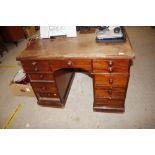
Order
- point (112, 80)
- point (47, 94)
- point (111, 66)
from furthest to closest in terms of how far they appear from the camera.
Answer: point (47, 94) < point (112, 80) < point (111, 66)

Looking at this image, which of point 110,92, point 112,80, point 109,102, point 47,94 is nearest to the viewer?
point 112,80

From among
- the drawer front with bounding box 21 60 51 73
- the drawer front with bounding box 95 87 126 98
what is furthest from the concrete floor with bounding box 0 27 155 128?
the drawer front with bounding box 21 60 51 73

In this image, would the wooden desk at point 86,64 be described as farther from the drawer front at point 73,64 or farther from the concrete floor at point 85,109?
the concrete floor at point 85,109

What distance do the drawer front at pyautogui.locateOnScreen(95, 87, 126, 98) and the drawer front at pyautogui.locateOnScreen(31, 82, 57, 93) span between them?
1.80 ft

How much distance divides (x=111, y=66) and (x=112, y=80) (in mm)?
198

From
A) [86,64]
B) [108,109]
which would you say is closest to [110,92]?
[108,109]

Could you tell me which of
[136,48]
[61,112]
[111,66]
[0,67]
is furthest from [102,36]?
[0,67]

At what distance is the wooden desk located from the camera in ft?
4.84

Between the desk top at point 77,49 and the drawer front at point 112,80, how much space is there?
0.83 feet

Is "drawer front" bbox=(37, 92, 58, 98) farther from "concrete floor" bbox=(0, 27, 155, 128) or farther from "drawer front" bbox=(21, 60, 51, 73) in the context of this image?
"drawer front" bbox=(21, 60, 51, 73)

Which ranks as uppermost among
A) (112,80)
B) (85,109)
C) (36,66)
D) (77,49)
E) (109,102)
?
(77,49)

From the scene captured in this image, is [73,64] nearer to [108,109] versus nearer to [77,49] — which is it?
[77,49]

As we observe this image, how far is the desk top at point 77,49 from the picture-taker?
1449 millimetres

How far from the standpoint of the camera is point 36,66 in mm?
1678
